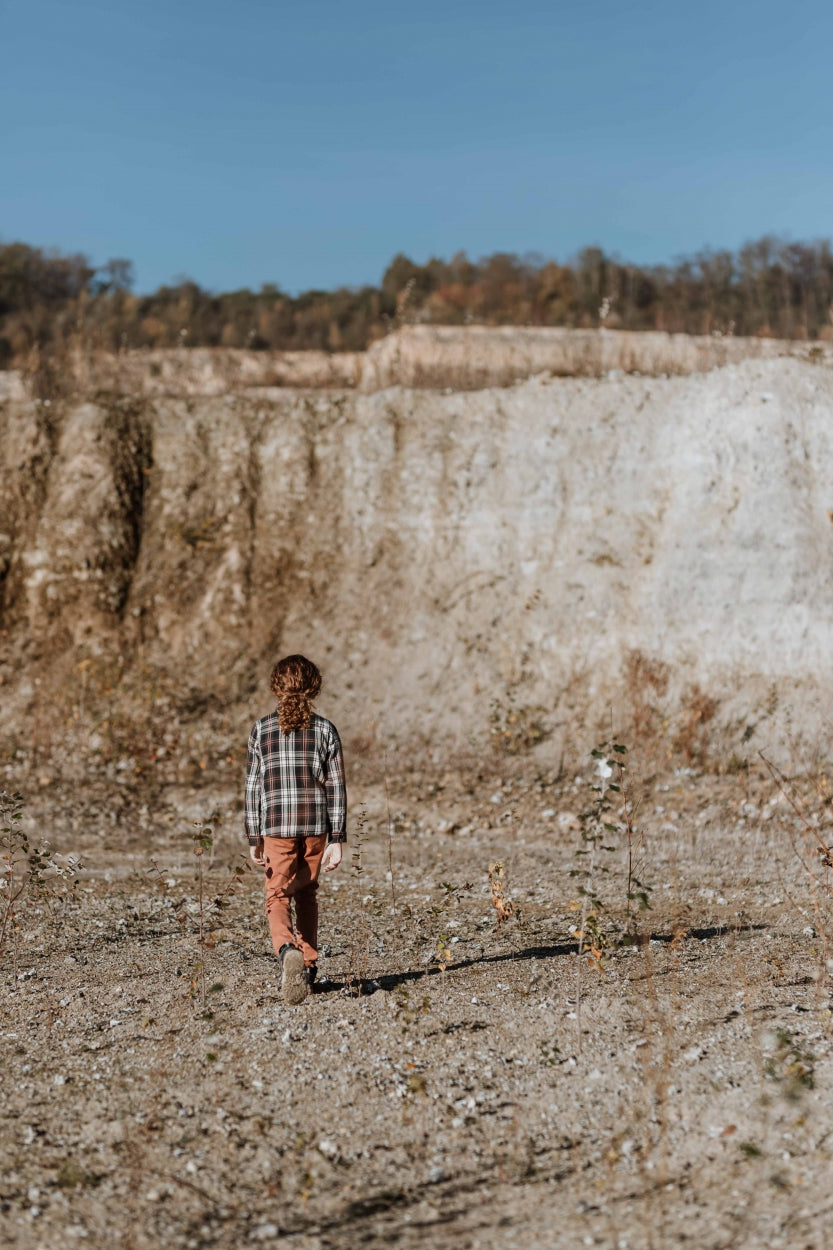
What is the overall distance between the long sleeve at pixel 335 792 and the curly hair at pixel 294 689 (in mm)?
201

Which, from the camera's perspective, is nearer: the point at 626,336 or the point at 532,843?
the point at 532,843

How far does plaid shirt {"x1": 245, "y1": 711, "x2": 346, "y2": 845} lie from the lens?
563 cm

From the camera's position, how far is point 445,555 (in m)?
15.3

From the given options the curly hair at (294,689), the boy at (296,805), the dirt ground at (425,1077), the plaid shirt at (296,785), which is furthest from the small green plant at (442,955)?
the curly hair at (294,689)

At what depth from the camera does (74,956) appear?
23.1 ft

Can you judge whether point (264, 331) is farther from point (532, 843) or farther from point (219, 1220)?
point (219, 1220)

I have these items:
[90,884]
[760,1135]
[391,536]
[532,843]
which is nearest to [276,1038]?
[760,1135]

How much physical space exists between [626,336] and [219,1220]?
19.7 metres

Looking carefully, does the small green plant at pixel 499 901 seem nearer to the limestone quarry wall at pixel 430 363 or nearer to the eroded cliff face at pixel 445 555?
the eroded cliff face at pixel 445 555

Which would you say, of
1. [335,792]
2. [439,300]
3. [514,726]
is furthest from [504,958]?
[439,300]

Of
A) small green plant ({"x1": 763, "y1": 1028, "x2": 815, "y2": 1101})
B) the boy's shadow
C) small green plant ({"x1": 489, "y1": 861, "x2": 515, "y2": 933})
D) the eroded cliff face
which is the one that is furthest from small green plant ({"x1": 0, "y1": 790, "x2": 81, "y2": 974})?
small green plant ({"x1": 763, "y1": 1028, "x2": 815, "y2": 1101})

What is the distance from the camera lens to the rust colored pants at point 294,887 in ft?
18.4

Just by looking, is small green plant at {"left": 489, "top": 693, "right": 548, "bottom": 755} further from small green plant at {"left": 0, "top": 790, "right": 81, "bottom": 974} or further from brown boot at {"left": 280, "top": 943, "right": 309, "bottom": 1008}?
brown boot at {"left": 280, "top": 943, "right": 309, "bottom": 1008}

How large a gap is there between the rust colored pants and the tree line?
747 inches
